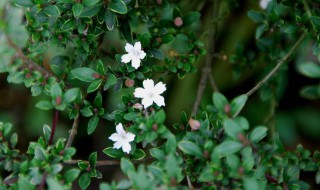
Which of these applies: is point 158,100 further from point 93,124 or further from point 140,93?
point 93,124

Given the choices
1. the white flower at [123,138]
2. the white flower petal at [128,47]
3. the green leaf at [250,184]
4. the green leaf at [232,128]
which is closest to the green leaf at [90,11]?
the white flower petal at [128,47]

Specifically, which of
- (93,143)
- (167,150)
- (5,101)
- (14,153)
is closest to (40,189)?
(14,153)

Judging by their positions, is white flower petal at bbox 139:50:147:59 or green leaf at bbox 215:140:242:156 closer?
green leaf at bbox 215:140:242:156

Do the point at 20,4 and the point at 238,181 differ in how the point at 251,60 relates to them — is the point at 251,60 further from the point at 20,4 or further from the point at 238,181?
the point at 20,4

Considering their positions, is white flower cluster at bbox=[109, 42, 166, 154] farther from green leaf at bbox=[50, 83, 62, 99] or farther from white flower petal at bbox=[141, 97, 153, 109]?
green leaf at bbox=[50, 83, 62, 99]

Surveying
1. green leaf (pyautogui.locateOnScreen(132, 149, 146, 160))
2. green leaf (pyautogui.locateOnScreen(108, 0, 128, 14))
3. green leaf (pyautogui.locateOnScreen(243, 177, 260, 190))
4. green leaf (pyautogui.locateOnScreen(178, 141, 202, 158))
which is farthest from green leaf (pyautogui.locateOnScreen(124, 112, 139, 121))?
green leaf (pyautogui.locateOnScreen(243, 177, 260, 190))

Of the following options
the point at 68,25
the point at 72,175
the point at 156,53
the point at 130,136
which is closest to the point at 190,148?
the point at 130,136

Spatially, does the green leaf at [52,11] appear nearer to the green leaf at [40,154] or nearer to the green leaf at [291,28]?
the green leaf at [40,154]
